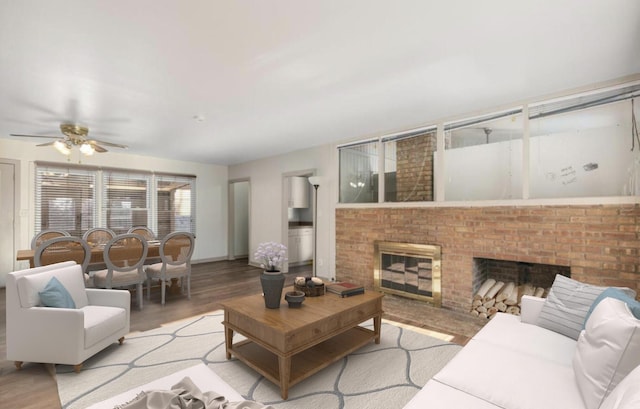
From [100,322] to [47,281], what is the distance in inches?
21.6

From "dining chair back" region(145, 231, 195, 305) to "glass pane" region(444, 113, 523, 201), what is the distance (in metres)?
3.73

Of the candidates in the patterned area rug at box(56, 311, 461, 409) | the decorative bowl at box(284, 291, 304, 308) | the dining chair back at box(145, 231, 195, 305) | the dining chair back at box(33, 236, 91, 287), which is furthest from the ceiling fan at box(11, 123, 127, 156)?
the decorative bowl at box(284, 291, 304, 308)

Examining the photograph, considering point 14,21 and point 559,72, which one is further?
point 559,72

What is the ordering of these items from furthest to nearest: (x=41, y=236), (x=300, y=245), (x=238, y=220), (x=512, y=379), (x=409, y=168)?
(x=238, y=220)
(x=300, y=245)
(x=409, y=168)
(x=41, y=236)
(x=512, y=379)

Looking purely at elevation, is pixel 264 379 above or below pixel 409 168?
below

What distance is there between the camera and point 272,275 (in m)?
2.48

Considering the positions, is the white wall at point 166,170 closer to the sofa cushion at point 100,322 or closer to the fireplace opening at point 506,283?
the sofa cushion at point 100,322

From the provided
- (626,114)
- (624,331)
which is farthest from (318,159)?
(624,331)

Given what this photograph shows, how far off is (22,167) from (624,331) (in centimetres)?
757

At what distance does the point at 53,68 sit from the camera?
8.48ft

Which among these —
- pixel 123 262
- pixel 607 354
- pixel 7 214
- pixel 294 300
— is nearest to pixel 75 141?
pixel 123 262

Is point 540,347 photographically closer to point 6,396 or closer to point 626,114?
point 626,114

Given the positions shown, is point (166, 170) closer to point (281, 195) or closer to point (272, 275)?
point (281, 195)

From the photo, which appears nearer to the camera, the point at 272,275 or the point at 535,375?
the point at 535,375
